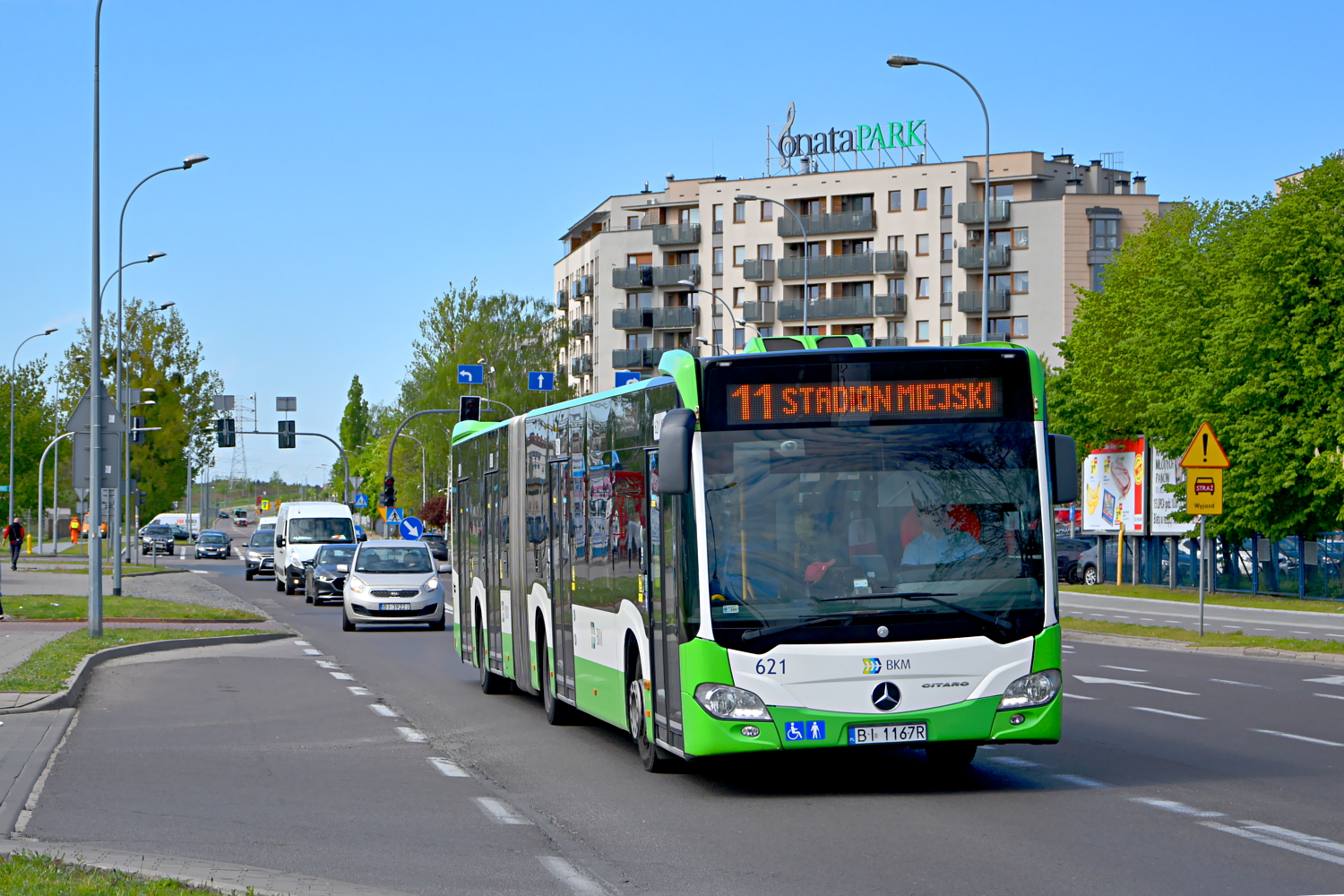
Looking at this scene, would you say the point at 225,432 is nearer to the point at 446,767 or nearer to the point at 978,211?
the point at 978,211

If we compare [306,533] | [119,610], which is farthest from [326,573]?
[119,610]

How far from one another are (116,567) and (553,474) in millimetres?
27135

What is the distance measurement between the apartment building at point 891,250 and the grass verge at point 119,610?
174 feet

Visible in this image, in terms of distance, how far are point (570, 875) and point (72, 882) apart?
7.26 feet

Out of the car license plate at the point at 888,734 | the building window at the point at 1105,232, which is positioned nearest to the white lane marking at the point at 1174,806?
the car license plate at the point at 888,734

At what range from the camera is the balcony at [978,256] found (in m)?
94.9

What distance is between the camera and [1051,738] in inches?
426

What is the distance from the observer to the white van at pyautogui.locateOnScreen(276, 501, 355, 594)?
48531mm

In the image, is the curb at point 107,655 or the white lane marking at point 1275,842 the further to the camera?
the curb at point 107,655

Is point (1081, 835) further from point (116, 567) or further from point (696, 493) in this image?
point (116, 567)

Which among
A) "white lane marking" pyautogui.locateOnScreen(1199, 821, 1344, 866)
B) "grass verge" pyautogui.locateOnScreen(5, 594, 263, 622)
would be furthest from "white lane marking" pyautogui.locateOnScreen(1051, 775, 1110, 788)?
"grass verge" pyautogui.locateOnScreen(5, 594, 263, 622)

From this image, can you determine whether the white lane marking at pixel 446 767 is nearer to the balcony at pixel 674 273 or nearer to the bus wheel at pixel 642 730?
the bus wheel at pixel 642 730

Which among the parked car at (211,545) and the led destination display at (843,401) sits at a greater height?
the led destination display at (843,401)

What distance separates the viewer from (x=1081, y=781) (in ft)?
37.1
